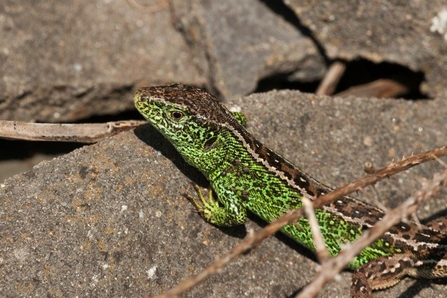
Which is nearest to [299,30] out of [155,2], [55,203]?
[155,2]

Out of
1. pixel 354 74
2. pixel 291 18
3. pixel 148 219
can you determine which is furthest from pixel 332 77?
pixel 148 219

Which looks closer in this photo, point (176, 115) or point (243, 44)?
point (176, 115)

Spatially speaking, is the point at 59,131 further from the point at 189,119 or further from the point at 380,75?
the point at 380,75

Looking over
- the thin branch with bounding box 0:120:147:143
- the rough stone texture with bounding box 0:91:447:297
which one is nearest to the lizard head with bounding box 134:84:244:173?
the rough stone texture with bounding box 0:91:447:297

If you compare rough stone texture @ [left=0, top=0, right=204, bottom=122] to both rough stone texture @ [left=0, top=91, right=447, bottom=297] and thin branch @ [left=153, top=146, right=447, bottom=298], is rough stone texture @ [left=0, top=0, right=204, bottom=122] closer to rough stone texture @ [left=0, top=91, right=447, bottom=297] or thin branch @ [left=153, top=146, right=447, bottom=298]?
rough stone texture @ [left=0, top=91, right=447, bottom=297]

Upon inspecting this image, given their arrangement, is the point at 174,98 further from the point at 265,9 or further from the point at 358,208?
the point at 265,9
